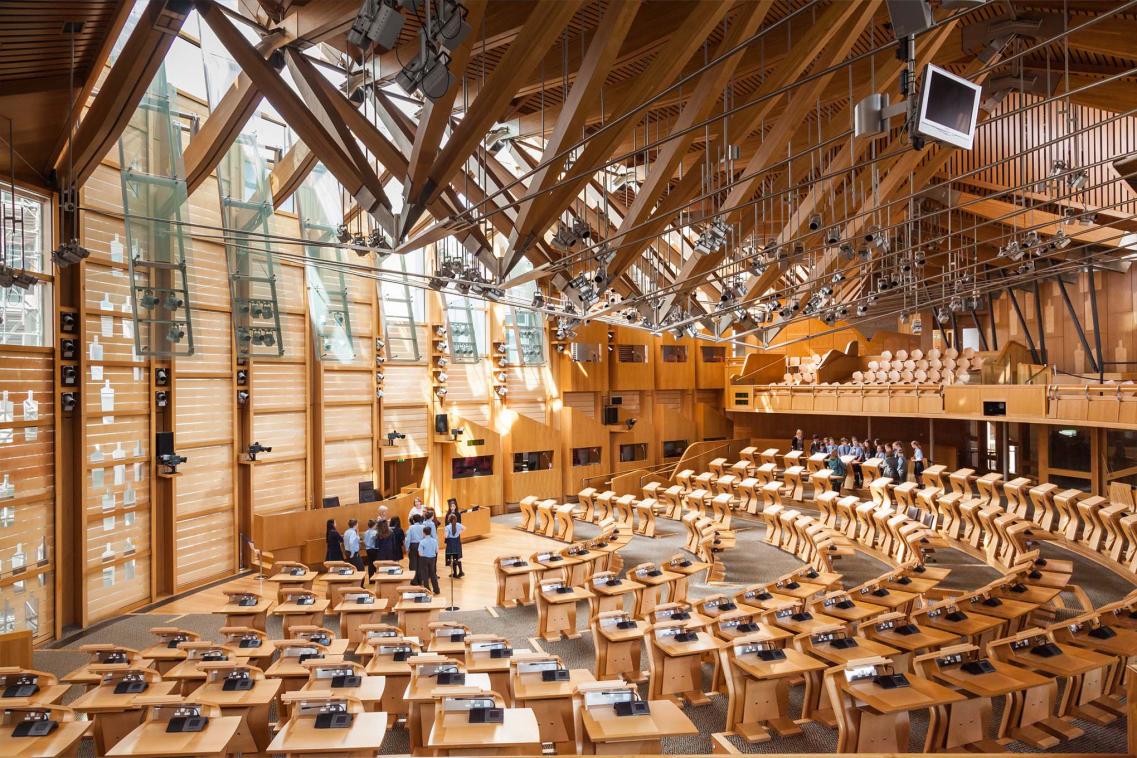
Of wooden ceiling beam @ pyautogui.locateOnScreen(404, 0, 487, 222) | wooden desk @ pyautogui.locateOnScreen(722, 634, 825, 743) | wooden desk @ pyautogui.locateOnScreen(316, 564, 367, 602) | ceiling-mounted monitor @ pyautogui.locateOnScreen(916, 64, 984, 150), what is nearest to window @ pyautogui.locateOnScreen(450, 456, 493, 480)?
wooden desk @ pyautogui.locateOnScreen(316, 564, 367, 602)

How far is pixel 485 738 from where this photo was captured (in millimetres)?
5234

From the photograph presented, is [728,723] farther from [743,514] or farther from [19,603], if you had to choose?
[743,514]

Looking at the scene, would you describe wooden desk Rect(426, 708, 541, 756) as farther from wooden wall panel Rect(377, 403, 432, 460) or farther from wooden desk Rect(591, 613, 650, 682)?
wooden wall panel Rect(377, 403, 432, 460)

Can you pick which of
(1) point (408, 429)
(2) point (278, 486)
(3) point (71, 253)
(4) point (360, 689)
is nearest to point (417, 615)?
(4) point (360, 689)

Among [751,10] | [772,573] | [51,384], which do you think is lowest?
[772,573]

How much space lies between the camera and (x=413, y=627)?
9297 millimetres

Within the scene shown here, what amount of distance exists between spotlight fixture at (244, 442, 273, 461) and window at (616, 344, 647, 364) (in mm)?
11596

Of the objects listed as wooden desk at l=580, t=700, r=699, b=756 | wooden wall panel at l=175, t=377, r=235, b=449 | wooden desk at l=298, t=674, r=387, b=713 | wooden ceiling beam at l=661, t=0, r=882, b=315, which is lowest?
wooden desk at l=580, t=700, r=699, b=756

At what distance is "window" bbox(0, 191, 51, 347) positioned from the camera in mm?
9312

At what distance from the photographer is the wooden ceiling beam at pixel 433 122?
5.83m

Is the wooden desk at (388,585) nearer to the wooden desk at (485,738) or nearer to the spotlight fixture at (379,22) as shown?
the wooden desk at (485,738)

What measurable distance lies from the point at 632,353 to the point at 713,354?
3650mm

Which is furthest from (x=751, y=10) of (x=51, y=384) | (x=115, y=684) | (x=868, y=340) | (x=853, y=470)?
(x=868, y=340)

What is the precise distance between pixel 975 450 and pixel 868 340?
223 inches
